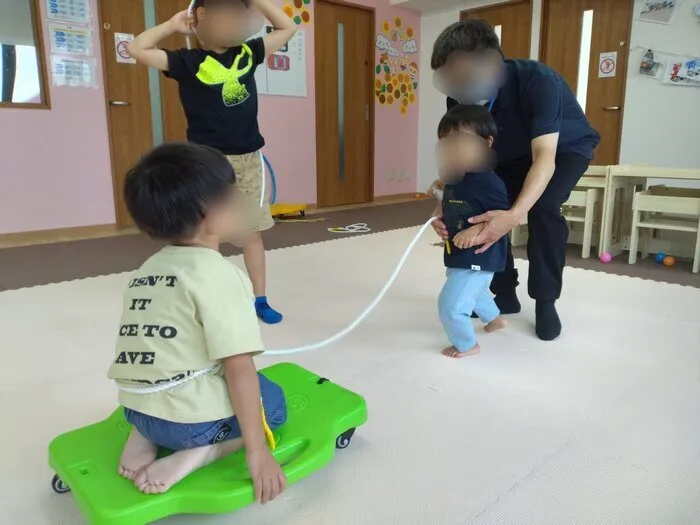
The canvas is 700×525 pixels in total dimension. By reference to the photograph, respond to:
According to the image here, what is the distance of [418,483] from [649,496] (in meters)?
0.37

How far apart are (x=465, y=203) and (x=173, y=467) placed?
0.94 meters

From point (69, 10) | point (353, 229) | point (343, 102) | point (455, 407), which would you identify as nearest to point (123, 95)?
point (69, 10)

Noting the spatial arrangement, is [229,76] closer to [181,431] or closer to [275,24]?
[275,24]

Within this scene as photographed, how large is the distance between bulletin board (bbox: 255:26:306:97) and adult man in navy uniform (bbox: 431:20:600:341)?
287 centimetres

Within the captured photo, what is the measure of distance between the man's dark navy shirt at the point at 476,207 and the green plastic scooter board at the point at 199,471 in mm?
535

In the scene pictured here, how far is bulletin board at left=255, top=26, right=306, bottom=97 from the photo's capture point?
4230 mm

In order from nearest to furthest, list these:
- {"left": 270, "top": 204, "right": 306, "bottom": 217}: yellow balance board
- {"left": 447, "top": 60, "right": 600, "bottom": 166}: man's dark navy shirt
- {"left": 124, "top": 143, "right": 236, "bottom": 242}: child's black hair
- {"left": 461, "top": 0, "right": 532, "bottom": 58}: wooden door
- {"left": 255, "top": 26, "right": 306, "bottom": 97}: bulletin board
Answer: {"left": 124, "top": 143, "right": 236, "bottom": 242}: child's black hair → {"left": 447, "top": 60, "right": 600, "bottom": 166}: man's dark navy shirt → {"left": 270, "top": 204, "right": 306, "bottom": 217}: yellow balance board → {"left": 255, "top": 26, "right": 306, "bottom": 97}: bulletin board → {"left": 461, "top": 0, "right": 532, "bottom": 58}: wooden door

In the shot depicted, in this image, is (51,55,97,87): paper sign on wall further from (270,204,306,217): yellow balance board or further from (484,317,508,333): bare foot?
(484,317,508,333): bare foot

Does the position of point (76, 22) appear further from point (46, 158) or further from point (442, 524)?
point (442, 524)

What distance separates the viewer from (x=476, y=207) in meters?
1.41

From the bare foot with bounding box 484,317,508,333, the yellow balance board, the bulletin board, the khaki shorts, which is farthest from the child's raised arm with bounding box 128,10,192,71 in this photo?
the bulletin board

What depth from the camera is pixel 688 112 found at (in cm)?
379

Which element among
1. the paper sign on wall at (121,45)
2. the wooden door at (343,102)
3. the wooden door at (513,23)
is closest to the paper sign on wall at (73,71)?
the paper sign on wall at (121,45)

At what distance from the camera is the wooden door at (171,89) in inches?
142
